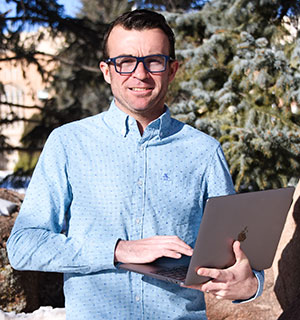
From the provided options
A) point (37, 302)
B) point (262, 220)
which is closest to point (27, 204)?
point (262, 220)

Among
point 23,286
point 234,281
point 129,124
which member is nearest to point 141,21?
point 129,124

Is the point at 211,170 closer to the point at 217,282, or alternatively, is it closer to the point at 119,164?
the point at 119,164

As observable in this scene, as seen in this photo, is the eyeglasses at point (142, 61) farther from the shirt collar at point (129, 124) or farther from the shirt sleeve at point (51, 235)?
the shirt sleeve at point (51, 235)

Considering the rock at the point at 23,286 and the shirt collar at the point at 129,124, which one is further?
the rock at the point at 23,286

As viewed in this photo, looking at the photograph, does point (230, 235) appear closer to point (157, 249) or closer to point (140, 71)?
point (157, 249)

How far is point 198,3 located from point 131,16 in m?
5.13

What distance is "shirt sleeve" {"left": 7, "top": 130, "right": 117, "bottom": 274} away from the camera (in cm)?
146

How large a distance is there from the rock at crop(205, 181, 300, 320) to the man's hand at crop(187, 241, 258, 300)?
4.55ft

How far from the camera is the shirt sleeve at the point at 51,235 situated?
57.4 inches

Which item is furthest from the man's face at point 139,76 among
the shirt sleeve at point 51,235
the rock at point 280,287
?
the rock at point 280,287

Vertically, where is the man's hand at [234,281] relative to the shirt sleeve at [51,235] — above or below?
below

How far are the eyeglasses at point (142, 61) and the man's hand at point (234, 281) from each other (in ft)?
2.05

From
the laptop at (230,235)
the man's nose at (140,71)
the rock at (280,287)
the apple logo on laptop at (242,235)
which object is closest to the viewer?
the laptop at (230,235)

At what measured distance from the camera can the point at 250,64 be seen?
4555 millimetres
